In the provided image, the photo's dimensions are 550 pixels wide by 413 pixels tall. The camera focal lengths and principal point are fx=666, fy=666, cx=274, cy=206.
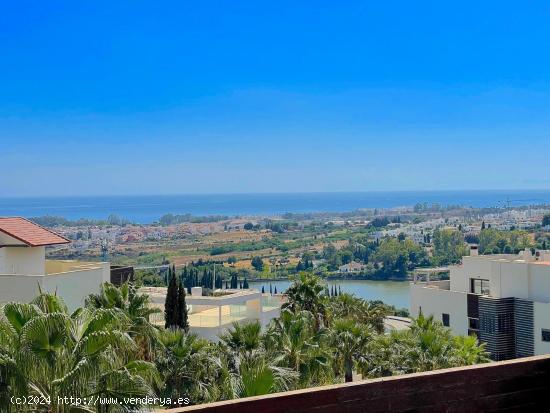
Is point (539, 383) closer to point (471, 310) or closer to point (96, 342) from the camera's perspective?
point (96, 342)

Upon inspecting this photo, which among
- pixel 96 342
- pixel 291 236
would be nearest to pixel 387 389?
pixel 96 342

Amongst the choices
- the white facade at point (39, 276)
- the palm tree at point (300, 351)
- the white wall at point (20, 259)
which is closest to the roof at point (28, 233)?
the white facade at point (39, 276)

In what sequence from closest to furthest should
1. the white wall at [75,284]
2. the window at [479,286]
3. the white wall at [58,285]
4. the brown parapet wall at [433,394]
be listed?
1. the brown parapet wall at [433,394]
2. the white wall at [58,285]
3. the white wall at [75,284]
4. the window at [479,286]

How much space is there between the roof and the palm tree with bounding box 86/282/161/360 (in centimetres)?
545

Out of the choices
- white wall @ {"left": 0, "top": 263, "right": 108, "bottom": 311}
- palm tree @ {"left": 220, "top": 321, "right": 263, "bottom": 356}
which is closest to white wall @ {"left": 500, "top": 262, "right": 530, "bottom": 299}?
palm tree @ {"left": 220, "top": 321, "right": 263, "bottom": 356}

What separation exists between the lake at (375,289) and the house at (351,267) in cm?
705

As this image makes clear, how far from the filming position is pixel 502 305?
2822 cm

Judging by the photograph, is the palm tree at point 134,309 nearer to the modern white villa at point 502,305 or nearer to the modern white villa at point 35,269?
the modern white villa at point 35,269

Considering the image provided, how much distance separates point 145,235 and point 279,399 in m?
189

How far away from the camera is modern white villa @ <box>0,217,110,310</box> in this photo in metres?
16.5

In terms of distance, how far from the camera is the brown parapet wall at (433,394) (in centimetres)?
338

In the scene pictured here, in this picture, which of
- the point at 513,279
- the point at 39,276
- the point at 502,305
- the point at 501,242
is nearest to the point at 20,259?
the point at 39,276

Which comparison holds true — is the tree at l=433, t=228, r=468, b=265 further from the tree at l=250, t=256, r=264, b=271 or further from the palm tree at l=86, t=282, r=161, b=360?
the palm tree at l=86, t=282, r=161, b=360

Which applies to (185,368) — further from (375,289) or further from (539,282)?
(375,289)
